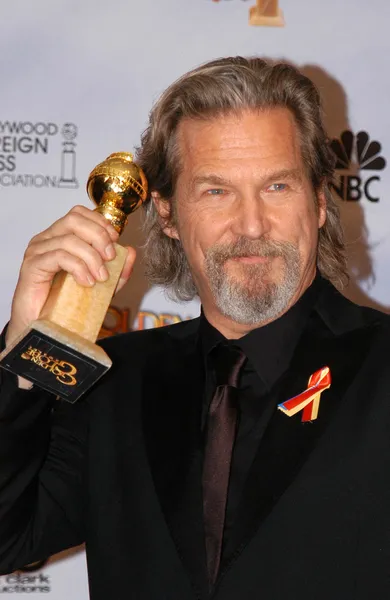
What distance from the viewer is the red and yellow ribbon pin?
6.32 ft

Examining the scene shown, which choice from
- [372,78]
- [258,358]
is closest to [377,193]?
[372,78]

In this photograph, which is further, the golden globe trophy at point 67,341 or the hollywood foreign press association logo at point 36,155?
the hollywood foreign press association logo at point 36,155

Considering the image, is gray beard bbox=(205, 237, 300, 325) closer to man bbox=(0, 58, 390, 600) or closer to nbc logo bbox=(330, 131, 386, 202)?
man bbox=(0, 58, 390, 600)

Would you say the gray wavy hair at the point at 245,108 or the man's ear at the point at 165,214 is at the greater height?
the gray wavy hair at the point at 245,108

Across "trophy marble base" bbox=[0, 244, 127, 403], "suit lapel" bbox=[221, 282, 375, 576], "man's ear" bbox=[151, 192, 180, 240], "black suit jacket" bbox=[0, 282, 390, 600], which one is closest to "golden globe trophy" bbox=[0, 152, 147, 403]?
"trophy marble base" bbox=[0, 244, 127, 403]

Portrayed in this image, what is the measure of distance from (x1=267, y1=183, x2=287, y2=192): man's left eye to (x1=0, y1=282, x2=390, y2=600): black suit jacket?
0.25 metres

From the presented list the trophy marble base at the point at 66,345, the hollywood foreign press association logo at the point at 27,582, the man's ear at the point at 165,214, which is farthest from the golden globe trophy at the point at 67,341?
the hollywood foreign press association logo at the point at 27,582

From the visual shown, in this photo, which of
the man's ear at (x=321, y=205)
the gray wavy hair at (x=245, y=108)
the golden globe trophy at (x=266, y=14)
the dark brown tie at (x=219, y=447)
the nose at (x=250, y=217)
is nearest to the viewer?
the dark brown tie at (x=219, y=447)

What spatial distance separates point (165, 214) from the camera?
2498mm

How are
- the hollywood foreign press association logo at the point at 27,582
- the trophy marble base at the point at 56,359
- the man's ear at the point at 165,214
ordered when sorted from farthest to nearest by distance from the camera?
the hollywood foreign press association logo at the point at 27,582 → the man's ear at the point at 165,214 → the trophy marble base at the point at 56,359

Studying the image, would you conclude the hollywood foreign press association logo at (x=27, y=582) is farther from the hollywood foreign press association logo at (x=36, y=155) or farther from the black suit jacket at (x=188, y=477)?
the hollywood foreign press association logo at (x=36, y=155)

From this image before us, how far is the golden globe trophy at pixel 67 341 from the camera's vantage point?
5.74ft

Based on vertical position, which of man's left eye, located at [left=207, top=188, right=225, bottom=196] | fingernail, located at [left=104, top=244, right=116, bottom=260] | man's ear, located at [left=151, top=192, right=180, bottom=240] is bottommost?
man's ear, located at [left=151, top=192, right=180, bottom=240]

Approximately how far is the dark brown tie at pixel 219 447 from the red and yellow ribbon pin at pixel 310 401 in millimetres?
121
